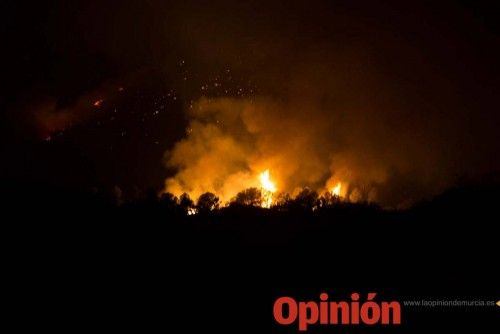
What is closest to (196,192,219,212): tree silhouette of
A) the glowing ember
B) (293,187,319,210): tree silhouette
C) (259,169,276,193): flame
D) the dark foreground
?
the dark foreground

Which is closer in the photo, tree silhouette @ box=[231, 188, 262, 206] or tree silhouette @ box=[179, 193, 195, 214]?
tree silhouette @ box=[179, 193, 195, 214]

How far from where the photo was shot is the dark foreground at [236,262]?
31.7 feet

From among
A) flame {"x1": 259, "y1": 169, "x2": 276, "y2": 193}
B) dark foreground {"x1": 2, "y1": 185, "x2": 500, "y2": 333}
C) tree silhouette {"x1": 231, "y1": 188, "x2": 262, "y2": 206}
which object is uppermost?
flame {"x1": 259, "y1": 169, "x2": 276, "y2": 193}

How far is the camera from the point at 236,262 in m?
11.4

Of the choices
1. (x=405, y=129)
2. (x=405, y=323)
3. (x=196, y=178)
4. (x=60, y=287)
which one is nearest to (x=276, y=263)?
(x=405, y=323)

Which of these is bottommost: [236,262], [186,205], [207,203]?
[236,262]

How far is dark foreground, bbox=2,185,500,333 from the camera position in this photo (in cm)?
967

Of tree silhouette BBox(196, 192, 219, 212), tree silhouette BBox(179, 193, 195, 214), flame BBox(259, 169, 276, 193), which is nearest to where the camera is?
tree silhouette BBox(179, 193, 195, 214)

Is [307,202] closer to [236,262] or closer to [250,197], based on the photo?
[250,197]

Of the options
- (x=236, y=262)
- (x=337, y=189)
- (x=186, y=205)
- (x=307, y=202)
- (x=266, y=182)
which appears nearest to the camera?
(x=236, y=262)

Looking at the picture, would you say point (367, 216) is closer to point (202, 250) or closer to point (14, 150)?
point (202, 250)

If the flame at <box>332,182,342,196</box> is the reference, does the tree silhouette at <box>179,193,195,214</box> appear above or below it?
below

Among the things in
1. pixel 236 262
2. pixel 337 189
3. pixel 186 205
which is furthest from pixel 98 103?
pixel 236 262

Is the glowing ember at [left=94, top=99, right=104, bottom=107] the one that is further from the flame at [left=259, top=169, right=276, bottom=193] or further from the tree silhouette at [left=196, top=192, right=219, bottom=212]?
the tree silhouette at [left=196, top=192, right=219, bottom=212]
